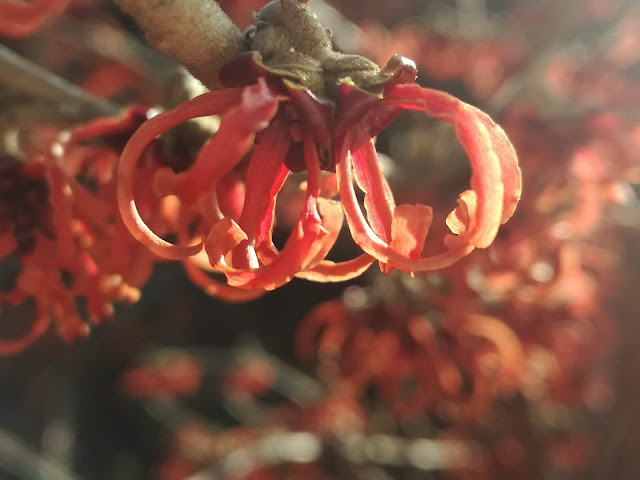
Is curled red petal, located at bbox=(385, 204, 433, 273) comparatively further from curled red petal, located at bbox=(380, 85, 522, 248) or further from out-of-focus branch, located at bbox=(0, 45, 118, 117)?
out-of-focus branch, located at bbox=(0, 45, 118, 117)

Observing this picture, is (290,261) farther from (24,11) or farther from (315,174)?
(24,11)

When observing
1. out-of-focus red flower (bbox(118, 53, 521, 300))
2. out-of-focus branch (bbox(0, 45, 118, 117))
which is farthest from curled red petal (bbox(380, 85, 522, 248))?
out-of-focus branch (bbox(0, 45, 118, 117))

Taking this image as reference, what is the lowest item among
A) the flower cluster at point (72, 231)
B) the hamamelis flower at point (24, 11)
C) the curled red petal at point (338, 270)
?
the flower cluster at point (72, 231)

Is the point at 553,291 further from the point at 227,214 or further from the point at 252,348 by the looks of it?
the point at 252,348

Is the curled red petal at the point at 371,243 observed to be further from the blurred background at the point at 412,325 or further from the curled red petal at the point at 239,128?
the blurred background at the point at 412,325

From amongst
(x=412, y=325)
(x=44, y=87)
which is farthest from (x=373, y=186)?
(x=412, y=325)

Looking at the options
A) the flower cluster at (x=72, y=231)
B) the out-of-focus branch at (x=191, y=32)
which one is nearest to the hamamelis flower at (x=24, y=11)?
the out-of-focus branch at (x=191, y=32)

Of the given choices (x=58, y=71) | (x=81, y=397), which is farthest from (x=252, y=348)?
(x=58, y=71)
